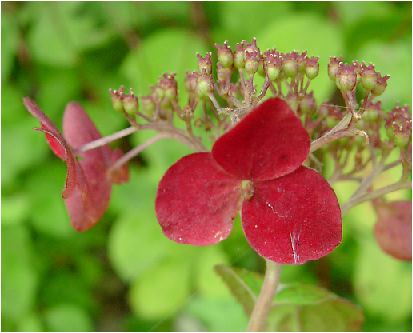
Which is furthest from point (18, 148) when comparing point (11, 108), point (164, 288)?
point (164, 288)

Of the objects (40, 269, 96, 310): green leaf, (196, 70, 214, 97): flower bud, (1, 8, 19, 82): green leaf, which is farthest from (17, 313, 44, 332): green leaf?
(196, 70, 214, 97): flower bud

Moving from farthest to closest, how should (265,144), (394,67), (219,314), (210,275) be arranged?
(210,275) < (394,67) < (219,314) < (265,144)

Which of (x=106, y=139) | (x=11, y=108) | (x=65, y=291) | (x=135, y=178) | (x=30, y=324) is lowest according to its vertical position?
(x=65, y=291)

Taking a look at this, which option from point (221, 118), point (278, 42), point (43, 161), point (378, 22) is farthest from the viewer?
point (43, 161)

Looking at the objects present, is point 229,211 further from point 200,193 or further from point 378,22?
point 378,22

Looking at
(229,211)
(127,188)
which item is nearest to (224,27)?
(127,188)

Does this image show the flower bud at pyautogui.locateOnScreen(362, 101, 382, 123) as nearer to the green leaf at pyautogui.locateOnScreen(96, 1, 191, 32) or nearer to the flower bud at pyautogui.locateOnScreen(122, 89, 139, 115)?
the flower bud at pyautogui.locateOnScreen(122, 89, 139, 115)

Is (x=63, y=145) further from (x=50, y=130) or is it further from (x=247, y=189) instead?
(x=247, y=189)
